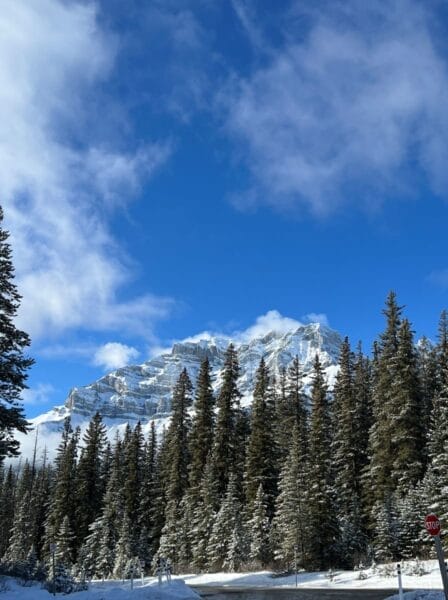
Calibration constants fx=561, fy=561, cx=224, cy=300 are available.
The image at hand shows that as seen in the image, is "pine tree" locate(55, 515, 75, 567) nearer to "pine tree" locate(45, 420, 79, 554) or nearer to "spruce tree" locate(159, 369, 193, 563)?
"pine tree" locate(45, 420, 79, 554)

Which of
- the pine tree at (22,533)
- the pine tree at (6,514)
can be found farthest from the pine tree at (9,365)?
the pine tree at (6,514)

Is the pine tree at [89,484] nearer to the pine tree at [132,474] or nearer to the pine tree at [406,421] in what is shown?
the pine tree at [132,474]

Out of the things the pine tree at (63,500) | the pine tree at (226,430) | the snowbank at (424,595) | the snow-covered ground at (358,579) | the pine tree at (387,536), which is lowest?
the snow-covered ground at (358,579)

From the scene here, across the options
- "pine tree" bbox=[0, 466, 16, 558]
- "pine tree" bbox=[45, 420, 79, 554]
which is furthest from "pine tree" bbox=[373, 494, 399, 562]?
"pine tree" bbox=[0, 466, 16, 558]

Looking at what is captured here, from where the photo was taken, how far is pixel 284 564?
115 feet

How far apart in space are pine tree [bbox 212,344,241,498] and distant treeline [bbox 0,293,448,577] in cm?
14

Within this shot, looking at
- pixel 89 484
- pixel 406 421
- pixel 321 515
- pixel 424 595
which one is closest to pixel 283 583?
pixel 321 515

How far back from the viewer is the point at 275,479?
47406 millimetres

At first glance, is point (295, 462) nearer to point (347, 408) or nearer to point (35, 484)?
point (347, 408)

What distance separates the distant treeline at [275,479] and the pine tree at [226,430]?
135mm

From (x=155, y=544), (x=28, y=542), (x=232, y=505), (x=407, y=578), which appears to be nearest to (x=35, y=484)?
(x=28, y=542)

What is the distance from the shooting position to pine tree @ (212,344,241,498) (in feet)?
164

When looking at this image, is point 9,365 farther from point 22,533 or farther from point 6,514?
point 6,514

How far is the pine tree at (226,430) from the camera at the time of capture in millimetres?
50125
